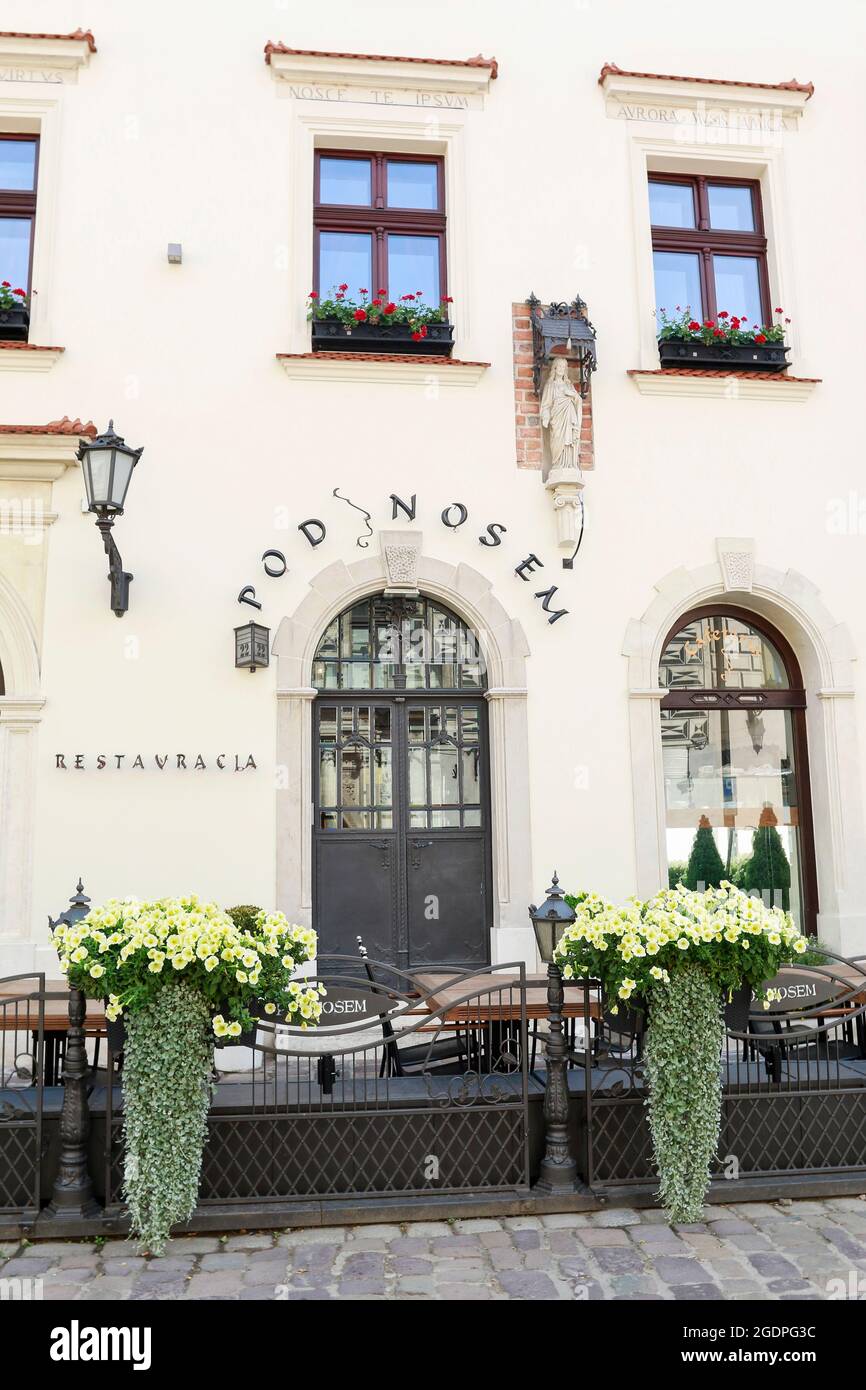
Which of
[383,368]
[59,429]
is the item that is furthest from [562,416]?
[59,429]

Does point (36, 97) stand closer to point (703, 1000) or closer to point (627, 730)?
point (627, 730)

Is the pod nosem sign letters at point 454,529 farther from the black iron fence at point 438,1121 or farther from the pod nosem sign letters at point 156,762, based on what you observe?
the black iron fence at point 438,1121

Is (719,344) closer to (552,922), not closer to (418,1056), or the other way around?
(552,922)

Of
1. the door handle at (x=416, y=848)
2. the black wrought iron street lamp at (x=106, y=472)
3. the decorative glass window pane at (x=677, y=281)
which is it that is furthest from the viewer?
the decorative glass window pane at (x=677, y=281)

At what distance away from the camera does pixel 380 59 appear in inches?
306

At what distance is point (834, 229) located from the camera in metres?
8.33

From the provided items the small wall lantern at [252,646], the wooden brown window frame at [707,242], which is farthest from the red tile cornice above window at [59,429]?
the wooden brown window frame at [707,242]

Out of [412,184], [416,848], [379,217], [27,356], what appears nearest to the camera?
[27,356]

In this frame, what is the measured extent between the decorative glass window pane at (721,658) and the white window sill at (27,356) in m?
4.88

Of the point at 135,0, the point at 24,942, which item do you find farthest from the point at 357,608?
the point at 135,0

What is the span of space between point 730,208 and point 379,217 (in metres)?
2.90

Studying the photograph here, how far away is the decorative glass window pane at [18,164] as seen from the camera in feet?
25.2

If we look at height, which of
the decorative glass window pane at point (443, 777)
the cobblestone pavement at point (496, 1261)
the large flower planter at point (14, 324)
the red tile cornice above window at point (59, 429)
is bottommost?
the cobblestone pavement at point (496, 1261)

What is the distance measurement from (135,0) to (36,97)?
3.63 ft
